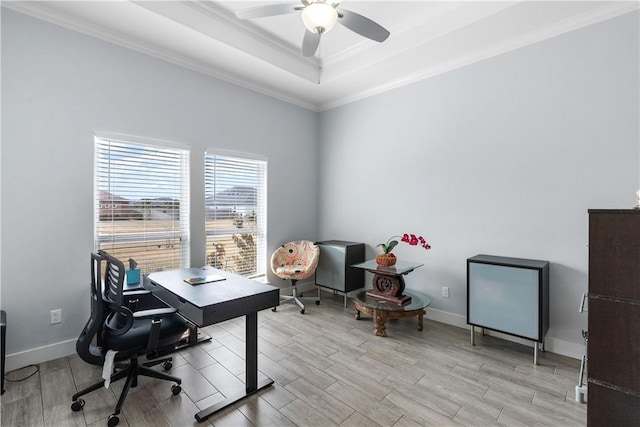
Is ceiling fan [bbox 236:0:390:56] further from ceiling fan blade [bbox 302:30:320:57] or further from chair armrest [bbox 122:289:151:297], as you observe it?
chair armrest [bbox 122:289:151:297]

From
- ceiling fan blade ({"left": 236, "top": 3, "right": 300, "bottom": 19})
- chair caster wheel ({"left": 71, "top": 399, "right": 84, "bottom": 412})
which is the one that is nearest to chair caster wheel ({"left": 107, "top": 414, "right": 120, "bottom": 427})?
chair caster wheel ({"left": 71, "top": 399, "right": 84, "bottom": 412})

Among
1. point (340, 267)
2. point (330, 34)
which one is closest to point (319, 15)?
point (330, 34)

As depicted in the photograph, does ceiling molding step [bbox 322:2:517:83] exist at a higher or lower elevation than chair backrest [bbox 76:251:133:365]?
higher

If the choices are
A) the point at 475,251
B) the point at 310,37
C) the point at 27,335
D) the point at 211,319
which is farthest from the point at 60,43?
the point at 475,251

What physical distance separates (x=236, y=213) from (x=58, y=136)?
6.29ft

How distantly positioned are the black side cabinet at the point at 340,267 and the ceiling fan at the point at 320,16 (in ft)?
8.27

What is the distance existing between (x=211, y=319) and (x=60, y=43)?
2.78 metres

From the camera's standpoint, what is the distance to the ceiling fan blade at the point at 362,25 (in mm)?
2086

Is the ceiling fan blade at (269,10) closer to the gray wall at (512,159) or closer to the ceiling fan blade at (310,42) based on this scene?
the ceiling fan blade at (310,42)

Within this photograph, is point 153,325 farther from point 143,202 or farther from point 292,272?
point 292,272

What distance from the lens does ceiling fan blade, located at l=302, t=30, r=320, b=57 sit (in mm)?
2346

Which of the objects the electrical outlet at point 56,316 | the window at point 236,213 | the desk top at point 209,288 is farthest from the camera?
the window at point 236,213

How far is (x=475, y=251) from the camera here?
3.22 metres

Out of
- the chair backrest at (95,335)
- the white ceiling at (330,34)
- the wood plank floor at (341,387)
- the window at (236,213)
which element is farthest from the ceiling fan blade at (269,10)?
the wood plank floor at (341,387)
